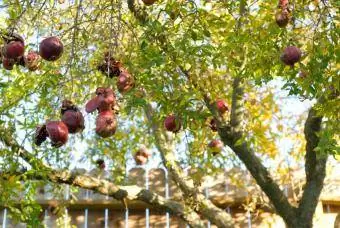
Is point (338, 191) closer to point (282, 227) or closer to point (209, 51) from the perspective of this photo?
point (282, 227)

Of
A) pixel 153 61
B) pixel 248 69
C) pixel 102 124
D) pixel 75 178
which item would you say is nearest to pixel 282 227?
pixel 75 178

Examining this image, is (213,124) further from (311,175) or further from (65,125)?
(65,125)

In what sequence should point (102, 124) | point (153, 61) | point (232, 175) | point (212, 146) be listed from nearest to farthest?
point (102, 124) < point (153, 61) < point (212, 146) < point (232, 175)

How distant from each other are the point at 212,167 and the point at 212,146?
2.16 ft

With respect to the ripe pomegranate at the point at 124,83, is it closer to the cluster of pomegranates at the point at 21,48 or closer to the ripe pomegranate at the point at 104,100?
the cluster of pomegranates at the point at 21,48

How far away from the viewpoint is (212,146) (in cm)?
411

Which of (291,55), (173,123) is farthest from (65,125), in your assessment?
(291,55)

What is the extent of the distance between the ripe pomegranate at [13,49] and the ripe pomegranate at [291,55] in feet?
3.65

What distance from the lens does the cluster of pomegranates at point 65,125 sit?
6.24 feet

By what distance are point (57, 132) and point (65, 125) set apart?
5 centimetres

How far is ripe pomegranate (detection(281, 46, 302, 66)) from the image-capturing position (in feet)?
8.94

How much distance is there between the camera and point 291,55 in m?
2.73

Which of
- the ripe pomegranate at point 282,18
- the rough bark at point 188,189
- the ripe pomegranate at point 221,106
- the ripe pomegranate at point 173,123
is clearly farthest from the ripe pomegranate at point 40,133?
the rough bark at point 188,189

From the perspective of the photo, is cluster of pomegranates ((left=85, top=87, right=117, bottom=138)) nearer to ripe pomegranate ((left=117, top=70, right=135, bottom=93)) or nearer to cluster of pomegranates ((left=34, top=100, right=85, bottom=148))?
cluster of pomegranates ((left=34, top=100, right=85, bottom=148))
